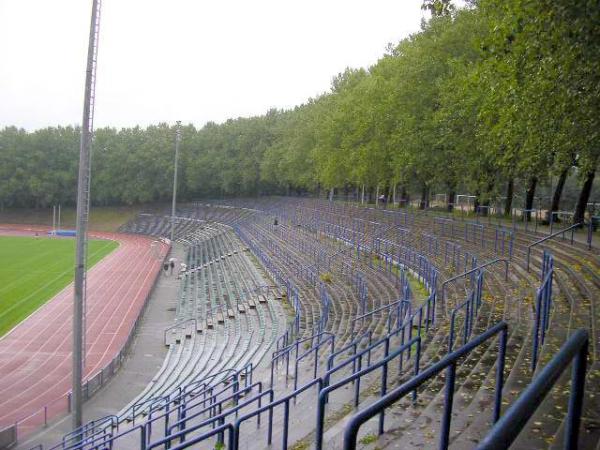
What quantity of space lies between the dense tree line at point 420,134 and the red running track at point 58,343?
53.3ft

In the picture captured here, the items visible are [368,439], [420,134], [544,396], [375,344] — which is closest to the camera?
[544,396]

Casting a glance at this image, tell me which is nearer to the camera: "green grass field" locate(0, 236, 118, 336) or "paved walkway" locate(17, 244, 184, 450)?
"paved walkway" locate(17, 244, 184, 450)

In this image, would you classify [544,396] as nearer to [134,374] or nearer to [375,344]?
[375,344]

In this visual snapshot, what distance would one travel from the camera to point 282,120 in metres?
70.8

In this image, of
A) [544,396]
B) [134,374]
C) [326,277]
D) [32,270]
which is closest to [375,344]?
[544,396]

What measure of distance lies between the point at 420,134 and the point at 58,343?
20.7m

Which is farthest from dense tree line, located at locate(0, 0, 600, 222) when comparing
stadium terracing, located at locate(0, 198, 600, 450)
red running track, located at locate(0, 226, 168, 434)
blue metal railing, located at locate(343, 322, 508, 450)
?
red running track, located at locate(0, 226, 168, 434)

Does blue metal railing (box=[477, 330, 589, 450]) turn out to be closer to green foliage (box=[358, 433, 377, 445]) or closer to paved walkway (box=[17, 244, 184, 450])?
green foliage (box=[358, 433, 377, 445])

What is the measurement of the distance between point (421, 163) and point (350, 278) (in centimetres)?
962

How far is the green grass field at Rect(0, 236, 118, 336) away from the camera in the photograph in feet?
100

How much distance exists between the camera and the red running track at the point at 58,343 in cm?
1800

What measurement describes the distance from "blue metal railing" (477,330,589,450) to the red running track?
16.9 meters

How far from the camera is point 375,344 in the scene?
Answer: 345 inches

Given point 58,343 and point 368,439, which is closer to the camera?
point 368,439
